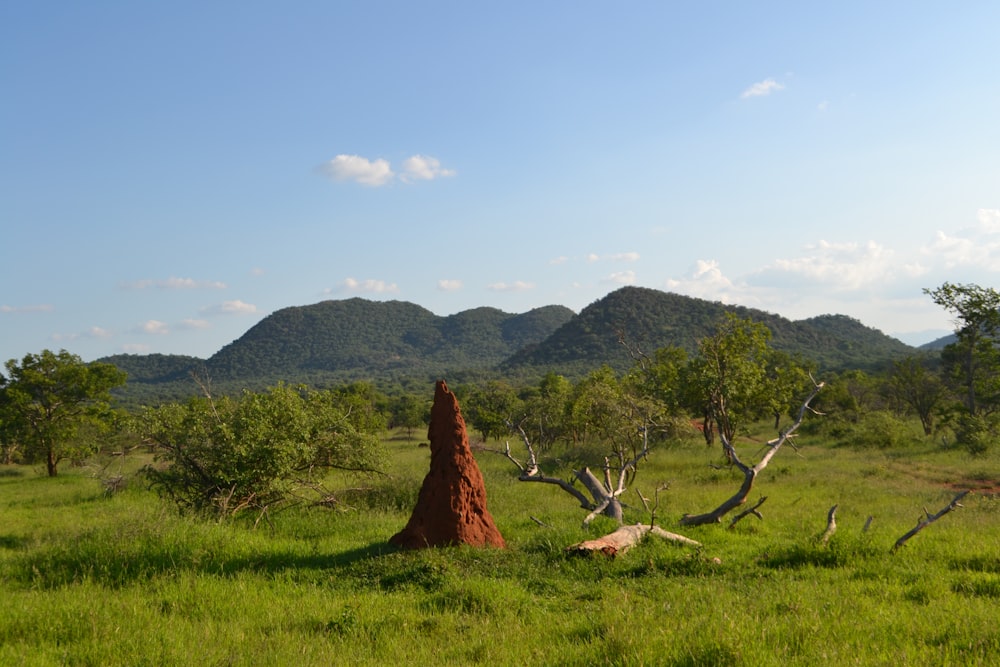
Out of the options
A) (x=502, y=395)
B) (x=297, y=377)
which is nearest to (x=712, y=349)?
(x=502, y=395)

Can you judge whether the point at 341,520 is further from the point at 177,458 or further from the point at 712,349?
the point at 712,349

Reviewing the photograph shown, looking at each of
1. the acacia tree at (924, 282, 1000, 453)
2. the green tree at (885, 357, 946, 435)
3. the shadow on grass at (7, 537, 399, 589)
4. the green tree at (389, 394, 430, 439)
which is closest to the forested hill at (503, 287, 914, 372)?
the green tree at (389, 394, 430, 439)

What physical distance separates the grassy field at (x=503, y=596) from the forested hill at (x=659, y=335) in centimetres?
10739

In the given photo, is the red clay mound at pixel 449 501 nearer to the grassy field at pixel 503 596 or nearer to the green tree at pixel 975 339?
the grassy field at pixel 503 596

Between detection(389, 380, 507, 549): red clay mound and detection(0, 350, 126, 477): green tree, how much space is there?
26.9 metres

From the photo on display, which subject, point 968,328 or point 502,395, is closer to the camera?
point 968,328

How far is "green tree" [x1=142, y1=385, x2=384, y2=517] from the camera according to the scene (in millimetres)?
13648

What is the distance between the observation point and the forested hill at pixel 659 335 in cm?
12350

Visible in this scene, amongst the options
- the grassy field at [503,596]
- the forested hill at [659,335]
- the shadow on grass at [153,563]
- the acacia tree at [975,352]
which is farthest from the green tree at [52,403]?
the forested hill at [659,335]

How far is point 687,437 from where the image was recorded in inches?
1312

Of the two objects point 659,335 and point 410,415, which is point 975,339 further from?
point 659,335

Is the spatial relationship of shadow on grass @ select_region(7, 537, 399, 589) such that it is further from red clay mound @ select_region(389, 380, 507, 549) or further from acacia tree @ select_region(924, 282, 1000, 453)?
acacia tree @ select_region(924, 282, 1000, 453)

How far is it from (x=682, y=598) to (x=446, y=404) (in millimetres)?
5012

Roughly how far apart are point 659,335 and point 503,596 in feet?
387
